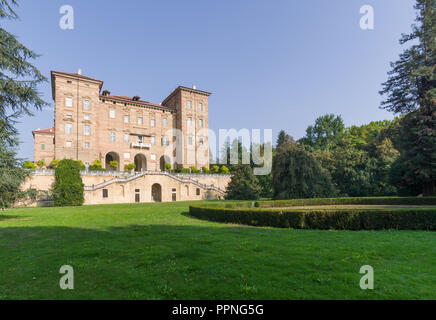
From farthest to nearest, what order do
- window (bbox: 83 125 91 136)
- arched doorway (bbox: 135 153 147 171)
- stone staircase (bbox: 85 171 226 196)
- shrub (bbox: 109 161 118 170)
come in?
arched doorway (bbox: 135 153 147 171)
window (bbox: 83 125 91 136)
shrub (bbox: 109 161 118 170)
stone staircase (bbox: 85 171 226 196)

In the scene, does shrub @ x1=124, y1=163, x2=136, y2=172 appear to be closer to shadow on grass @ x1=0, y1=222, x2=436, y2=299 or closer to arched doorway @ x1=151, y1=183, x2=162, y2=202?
arched doorway @ x1=151, y1=183, x2=162, y2=202

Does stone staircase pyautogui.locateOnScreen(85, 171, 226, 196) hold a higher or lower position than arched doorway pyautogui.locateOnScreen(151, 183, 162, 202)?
higher

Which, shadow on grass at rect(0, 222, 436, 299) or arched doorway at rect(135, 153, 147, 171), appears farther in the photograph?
arched doorway at rect(135, 153, 147, 171)

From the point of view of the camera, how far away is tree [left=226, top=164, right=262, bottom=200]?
3834cm

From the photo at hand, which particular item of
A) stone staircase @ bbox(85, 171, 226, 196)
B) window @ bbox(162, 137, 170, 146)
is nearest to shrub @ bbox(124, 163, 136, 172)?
stone staircase @ bbox(85, 171, 226, 196)

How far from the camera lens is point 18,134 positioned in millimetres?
15758

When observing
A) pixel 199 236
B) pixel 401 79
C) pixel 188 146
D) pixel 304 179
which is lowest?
pixel 199 236

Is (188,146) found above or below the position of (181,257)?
above

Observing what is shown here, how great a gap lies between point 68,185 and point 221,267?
33193 millimetres

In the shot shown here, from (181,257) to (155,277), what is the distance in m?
1.60

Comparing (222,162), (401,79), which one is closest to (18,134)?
(401,79)

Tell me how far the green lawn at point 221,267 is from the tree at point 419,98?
2267 centimetres

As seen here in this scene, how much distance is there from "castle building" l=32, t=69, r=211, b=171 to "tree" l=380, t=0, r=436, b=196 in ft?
115

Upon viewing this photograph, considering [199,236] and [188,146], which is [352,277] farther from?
[188,146]
